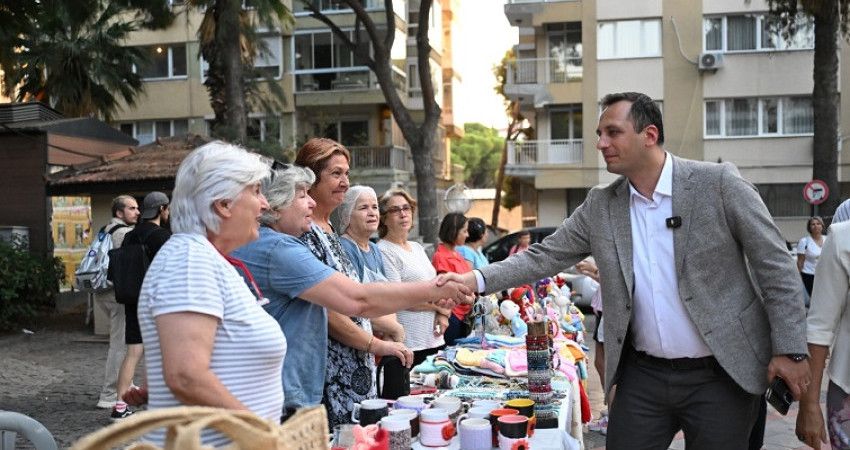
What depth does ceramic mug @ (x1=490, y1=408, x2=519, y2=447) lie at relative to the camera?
10.6 feet

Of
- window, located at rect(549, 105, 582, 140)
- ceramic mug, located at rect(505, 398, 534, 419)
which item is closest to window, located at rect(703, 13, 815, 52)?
window, located at rect(549, 105, 582, 140)

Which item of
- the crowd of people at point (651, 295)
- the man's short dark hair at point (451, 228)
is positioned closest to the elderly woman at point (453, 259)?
the man's short dark hair at point (451, 228)

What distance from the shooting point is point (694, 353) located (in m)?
3.43

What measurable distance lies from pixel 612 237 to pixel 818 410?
3.50 ft

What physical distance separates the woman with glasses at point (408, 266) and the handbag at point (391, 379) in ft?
5.91

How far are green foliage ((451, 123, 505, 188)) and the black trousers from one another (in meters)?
72.0

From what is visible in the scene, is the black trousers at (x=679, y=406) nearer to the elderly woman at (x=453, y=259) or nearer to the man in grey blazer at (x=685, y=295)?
the man in grey blazer at (x=685, y=295)

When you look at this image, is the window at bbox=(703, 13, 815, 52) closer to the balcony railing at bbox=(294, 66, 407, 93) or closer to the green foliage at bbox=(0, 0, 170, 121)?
the balcony railing at bbox=(294, 66, 407, 93)

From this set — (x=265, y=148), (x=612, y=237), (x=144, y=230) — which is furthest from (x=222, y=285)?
(x=265, y=148)

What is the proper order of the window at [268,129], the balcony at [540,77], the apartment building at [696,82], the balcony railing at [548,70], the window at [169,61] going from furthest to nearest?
the window at [169,61], the balcony railing at [548,70], the balcony at [540,77], the apartment building at [696,82], the window at [268,129]

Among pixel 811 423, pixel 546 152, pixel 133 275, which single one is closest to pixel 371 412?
pixel 811 423

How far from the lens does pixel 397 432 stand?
310 centimetres

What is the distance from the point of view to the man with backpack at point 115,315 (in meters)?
7.70

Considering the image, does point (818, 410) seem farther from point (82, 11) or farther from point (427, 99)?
point (427, 99)
